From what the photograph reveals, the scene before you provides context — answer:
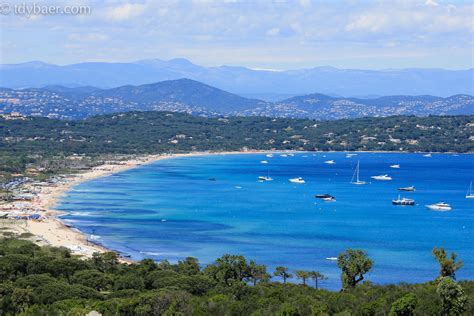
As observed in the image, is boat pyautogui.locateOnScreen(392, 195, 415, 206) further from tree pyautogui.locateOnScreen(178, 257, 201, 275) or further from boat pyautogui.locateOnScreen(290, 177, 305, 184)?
tree pyautogui.locateOnScreen(178, 257, 201, 275)

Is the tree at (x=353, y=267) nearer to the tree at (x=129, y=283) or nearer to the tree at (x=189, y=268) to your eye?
the tree at (x=189, y=268)

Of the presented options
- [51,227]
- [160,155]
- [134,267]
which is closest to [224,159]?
[160,155]

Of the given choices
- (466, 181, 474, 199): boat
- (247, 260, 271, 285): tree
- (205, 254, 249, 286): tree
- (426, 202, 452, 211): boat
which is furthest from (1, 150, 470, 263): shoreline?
(466, 181, 474, 199): boat

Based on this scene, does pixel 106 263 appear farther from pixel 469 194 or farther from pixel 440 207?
pixel 469 194

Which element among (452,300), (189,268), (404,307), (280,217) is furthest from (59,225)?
(452,300)

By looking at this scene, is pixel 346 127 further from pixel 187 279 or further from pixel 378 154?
pixel 187 279

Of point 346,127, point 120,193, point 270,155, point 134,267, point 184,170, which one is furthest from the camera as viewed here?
point 346,127

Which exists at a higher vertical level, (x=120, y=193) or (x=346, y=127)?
(x=346, y=127)

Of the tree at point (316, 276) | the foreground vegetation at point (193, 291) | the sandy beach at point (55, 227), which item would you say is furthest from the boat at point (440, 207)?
the foreground vegetation at point (193, 291)
